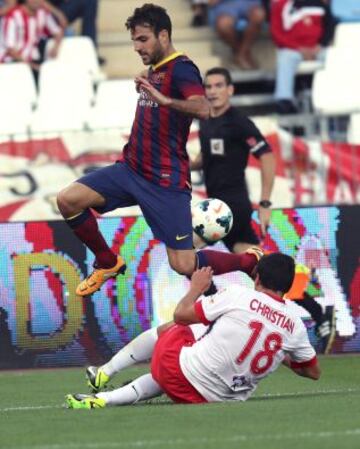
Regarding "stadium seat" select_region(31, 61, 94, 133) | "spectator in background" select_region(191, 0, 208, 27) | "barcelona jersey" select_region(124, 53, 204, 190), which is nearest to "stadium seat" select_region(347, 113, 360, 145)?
"stadium seat" select_region(31, 61, 94, 133)

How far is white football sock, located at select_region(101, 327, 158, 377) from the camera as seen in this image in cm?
1029

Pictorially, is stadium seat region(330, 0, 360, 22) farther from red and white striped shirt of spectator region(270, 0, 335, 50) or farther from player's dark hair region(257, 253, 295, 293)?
player's dark hair region(257, 253, 295, 293)

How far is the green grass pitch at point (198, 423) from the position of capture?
297 inches

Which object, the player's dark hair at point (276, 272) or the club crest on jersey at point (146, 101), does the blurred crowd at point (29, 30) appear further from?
the player's dark hair at point (276, 272)

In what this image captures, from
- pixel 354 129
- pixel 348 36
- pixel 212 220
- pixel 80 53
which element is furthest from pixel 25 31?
pixel 212 220

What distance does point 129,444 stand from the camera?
7.54 m

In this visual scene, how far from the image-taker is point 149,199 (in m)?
10.6

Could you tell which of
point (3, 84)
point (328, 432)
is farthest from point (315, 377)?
point (3, 84)

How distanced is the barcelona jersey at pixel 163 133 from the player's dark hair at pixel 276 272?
5.14ft

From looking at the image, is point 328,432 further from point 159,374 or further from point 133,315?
point 133,315

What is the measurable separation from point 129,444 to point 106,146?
9.61 metres

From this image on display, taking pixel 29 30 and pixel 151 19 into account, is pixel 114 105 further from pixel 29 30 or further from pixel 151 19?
pixel 151 19

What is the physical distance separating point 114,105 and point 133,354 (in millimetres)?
8122

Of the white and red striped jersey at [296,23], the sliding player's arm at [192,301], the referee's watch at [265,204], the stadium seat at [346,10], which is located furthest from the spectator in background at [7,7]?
the sliding player's arm at [192,301]
